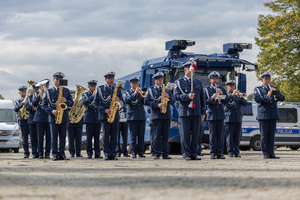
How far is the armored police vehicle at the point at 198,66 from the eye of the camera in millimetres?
16875

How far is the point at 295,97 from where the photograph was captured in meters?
33.4

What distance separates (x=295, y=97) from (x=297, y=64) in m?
2.15

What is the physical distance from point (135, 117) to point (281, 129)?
10.7 metres

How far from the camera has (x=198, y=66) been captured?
16.9 meters

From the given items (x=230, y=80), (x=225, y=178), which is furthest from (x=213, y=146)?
(x=225, y=178)

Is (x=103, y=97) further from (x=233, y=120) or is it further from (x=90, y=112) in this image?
(x=233, y=120)

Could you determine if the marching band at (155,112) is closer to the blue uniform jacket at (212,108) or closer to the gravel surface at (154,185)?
the blue uniform jacket at (212,108)

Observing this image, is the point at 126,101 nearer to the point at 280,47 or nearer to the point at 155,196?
the point at 155,196

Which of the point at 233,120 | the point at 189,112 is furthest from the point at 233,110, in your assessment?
the point at 189,112

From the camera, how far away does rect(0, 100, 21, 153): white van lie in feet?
75.5

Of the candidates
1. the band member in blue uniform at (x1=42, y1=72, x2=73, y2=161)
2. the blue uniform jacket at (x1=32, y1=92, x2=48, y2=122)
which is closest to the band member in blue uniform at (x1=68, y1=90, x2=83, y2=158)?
the blue uniform jacket at (x1=32, y1=92, x2=48, y2=122)

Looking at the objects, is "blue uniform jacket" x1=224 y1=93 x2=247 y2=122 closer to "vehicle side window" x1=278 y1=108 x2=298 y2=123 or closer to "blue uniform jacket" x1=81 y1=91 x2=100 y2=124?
"blue uniform jacket" x1=81 y1=91 x2=100 y2=124

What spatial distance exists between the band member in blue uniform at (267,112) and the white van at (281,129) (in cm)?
814

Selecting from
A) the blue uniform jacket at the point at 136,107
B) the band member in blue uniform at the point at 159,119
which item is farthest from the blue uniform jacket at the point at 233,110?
the blue uniform jacket at the point at 136,107
